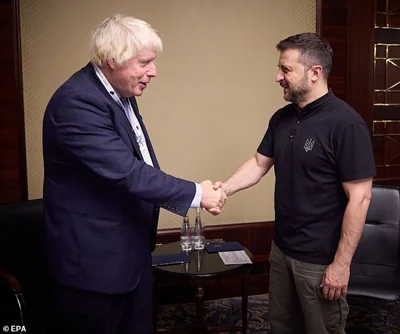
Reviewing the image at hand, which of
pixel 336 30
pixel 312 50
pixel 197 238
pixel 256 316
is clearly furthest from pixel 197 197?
pixel 336 30

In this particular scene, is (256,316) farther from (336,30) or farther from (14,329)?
(336,30)

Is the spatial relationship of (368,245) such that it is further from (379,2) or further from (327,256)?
(379,2)

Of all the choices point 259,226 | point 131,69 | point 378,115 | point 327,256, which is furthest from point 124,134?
point 378,115

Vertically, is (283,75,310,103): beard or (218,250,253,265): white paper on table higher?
(283,75,310,103): beard

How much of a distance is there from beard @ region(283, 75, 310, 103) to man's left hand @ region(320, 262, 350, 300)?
0.69m

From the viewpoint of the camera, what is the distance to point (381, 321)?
302 cm

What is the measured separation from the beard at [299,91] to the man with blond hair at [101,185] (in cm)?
62

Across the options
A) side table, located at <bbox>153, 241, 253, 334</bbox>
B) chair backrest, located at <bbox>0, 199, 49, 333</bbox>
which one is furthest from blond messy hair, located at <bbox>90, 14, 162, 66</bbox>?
side table, located at <bbox>153, 241, 253, 334</bbox>

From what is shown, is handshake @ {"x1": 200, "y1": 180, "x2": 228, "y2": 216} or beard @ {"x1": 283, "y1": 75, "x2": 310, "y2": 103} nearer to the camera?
handshake @ {"x1": 200, "y1": 180, "x2": 228, "y2": 216}

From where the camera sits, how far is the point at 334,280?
6.07 feet

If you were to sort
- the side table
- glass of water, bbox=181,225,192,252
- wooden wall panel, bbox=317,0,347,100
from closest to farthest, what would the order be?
the side table
glass of water, bbox=181,225,192,252
wooden wall panel, bbox=317,0,347,100

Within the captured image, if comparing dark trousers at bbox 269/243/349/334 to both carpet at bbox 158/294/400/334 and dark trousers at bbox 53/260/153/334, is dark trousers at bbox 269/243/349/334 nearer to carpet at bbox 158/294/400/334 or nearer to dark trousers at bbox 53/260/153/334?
dark trousers at bbox 53/260/153/334

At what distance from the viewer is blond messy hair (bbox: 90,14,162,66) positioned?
1580 millimetres

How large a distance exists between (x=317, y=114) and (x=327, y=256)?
1.89ft
